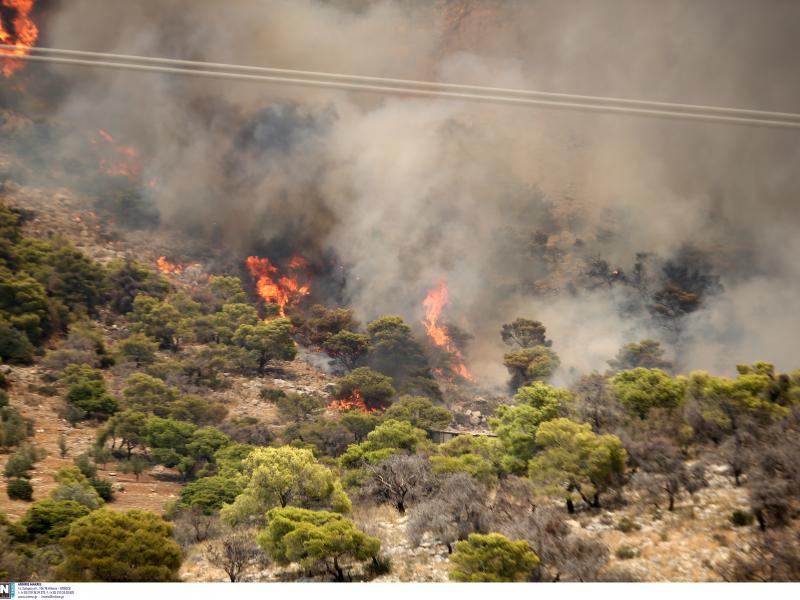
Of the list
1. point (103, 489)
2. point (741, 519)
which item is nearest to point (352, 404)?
point (103, 489)

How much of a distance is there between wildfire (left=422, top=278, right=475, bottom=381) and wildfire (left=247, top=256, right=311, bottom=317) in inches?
211

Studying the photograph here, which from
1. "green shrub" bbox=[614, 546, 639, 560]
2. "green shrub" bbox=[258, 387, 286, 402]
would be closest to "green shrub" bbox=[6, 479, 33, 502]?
"green shrub" bbox=[258, 387, 286, 402]

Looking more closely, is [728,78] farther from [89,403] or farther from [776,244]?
[89,403]

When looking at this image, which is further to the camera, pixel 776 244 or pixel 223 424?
pixel 776 244

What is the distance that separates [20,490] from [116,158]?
18483 mm

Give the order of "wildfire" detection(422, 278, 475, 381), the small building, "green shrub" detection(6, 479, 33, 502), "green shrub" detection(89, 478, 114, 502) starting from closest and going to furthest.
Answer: "green shrub" detection(6, 479, 33, 502) → "green shrub" detection(89, 478, 114, 502) → the small building → "wildfire" detection(422, 278, 475, 381)

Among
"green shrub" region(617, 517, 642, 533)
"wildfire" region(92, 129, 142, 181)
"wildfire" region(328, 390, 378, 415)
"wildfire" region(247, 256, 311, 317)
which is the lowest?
"green shrub" region(617, 517, 642, 533)

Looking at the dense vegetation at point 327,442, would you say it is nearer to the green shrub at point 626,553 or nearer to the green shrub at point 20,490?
the green shrub at point 20,490

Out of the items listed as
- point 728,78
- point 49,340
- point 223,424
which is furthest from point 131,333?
point 728,78

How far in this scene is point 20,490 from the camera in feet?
46.6

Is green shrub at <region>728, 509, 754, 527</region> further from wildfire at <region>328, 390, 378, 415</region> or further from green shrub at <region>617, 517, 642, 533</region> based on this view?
wildfire at <region>328, 390, 378, 415</region>

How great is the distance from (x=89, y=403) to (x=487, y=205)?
17.6 m

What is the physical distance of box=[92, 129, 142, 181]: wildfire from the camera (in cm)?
2795

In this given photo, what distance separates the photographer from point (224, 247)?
27.0m
